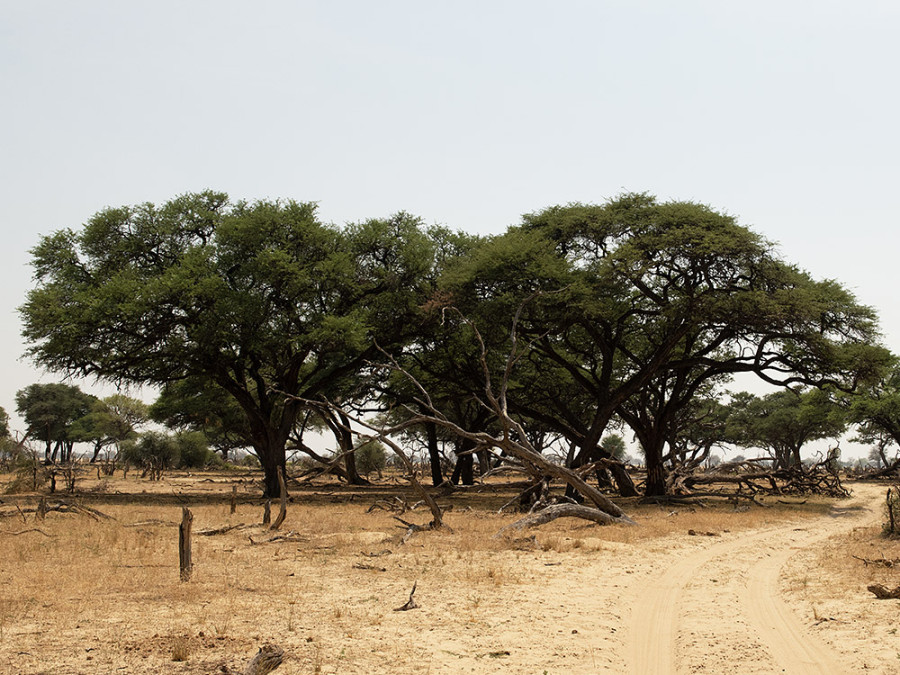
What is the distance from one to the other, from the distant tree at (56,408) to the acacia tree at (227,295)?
149 ft

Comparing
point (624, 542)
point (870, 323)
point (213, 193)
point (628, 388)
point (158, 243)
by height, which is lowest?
point (624, 542)

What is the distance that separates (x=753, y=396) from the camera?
2501 inches

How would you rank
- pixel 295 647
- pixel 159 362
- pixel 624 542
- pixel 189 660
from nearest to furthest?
pixel 189 660 < pixel 295 647 < pixel 624 542 < pixel 159 362

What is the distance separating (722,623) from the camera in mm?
8273

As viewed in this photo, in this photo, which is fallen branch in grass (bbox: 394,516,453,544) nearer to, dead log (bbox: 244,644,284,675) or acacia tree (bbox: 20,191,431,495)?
dead log (bbox: 244,644,284,675)

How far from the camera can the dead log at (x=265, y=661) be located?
19.9 feet

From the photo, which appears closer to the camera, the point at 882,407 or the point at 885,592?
the point at 885,592

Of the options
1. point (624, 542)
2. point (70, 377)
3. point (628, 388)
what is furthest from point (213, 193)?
point (624, 542)

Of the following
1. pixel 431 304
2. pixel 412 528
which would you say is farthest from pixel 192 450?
pixel 412 528

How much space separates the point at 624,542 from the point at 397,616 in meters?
8.10

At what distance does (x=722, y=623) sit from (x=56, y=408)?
7442cm

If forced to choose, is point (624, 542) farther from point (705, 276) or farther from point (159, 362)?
point (159, 362)

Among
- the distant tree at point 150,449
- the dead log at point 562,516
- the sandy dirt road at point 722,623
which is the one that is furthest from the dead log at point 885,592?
the distant tree at point 150,449

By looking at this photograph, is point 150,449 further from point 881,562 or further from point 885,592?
point 885,592
